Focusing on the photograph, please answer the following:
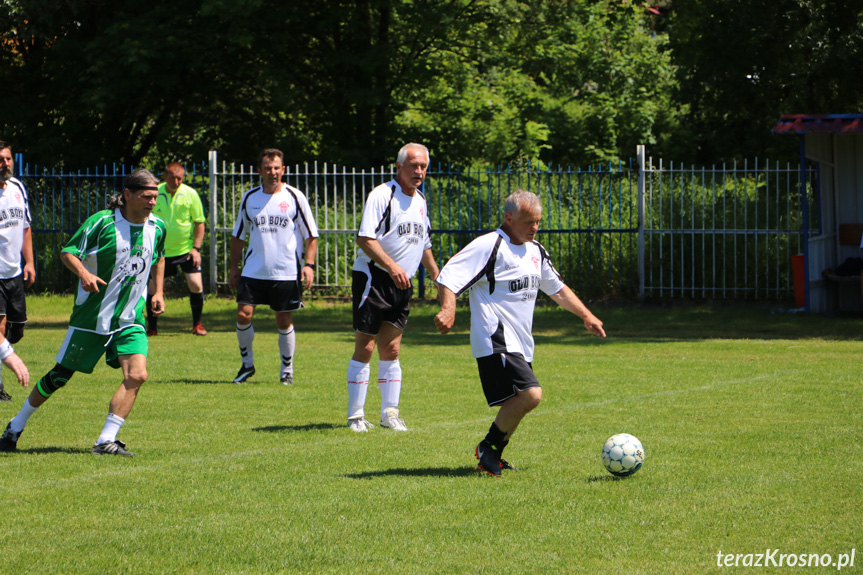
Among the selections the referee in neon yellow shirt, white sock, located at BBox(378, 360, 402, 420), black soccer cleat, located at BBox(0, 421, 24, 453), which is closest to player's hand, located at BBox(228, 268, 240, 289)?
white sock, located at BBox(378, 360, 402, 420)

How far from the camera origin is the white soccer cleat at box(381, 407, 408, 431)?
7.92m

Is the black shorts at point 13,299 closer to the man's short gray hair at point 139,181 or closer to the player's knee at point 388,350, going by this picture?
the man's short gray hair at point 139,181

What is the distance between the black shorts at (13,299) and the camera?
942cm

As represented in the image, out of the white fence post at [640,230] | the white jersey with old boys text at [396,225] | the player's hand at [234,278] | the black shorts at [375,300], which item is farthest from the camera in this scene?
the white fence post at [640,230]

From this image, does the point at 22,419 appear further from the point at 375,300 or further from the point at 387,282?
the point at 387,282

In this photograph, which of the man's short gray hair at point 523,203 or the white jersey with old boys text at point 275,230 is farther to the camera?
the white jersey with old boys text at point 275,230

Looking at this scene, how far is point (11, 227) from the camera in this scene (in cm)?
940

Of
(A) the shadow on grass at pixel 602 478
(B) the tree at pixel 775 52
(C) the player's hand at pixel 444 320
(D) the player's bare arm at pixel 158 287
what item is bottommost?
(A) the shadow on grass at pixel 602 478

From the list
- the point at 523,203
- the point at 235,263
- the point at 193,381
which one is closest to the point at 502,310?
the point at 523,203

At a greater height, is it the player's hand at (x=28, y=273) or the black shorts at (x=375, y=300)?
the player's hand at (x=28, y=273)

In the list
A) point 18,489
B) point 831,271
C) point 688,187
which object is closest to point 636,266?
point 688,187

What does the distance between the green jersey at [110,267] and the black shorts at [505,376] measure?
252cm

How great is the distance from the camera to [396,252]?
7.92 metres

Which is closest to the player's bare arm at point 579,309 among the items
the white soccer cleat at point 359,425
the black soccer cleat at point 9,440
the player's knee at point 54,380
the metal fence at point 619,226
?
the white soccer cleat at point 359,425
